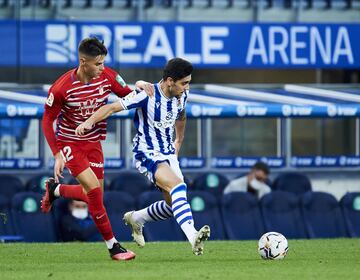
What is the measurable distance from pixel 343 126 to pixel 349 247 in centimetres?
1154

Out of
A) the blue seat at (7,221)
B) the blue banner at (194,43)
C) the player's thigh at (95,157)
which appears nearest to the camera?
the player's thigh at (95,157)

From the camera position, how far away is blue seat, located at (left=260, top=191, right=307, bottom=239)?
783 inches

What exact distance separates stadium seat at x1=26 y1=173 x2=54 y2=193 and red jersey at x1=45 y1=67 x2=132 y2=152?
6.67 meters

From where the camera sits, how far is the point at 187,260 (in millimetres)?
13531

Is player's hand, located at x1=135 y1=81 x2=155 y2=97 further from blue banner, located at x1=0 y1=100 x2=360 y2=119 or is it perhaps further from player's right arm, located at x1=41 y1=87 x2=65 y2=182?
blue banner, located at x1=0 y1=100 x2=360 y2=119

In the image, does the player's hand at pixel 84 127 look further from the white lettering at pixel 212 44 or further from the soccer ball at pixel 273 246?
the white lettering at pixel 212 44

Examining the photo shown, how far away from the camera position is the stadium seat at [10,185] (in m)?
20.5

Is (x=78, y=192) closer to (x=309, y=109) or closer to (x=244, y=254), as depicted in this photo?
(x=244, y=254)

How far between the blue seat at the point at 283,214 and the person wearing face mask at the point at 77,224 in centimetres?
251

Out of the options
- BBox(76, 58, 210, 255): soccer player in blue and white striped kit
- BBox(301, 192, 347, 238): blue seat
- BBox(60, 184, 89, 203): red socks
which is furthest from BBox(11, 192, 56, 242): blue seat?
BBox(76, 58, 210, 255): soccer player in blue and white striped kit

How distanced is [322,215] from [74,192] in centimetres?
684

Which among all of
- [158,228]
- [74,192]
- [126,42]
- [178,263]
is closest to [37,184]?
[158,228]

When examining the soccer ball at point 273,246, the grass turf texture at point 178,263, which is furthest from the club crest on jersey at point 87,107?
the soccer ball at point 273,246

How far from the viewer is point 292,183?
21.9m
